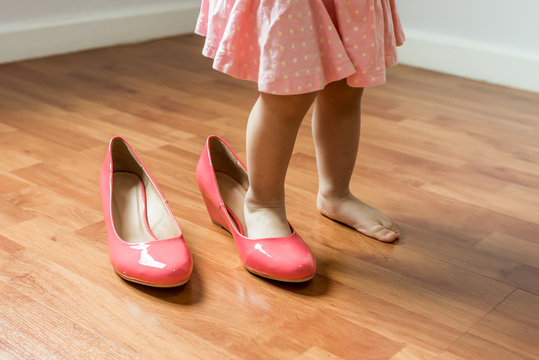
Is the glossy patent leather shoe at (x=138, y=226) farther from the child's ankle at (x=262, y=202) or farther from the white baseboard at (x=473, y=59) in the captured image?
the white baseboard at (x=473, y=59)

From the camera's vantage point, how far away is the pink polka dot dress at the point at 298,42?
85 centimetres

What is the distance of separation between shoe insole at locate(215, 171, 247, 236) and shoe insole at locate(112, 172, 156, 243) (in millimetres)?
127

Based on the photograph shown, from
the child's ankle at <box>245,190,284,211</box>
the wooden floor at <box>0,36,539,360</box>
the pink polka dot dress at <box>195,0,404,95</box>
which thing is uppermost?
the pink polka dot dress at <box>195,0,404,95</box>

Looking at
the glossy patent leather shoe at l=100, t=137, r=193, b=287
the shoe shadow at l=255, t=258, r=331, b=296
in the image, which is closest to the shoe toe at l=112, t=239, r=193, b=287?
the glossy patent leather shoe at l=100, t=137, r=193, b=287

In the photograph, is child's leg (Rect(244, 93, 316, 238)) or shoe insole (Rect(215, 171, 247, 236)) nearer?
child's leg (Rect(244, 93, 316, 238))

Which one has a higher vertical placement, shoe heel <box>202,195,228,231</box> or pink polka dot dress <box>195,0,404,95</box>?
pink polka dot dress <box>195,0,404,95</box>

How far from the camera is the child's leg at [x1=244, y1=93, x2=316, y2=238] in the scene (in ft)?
3.03

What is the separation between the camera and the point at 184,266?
2.89 feet

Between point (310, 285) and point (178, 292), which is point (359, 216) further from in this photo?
point (178, 292)

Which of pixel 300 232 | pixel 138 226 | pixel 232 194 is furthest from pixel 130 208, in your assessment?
pixel 300 232

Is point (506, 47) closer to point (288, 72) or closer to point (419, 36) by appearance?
point (419, 36)

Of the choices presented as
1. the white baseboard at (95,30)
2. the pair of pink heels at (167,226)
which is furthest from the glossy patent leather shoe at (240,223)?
the white baseboard at (95,30)

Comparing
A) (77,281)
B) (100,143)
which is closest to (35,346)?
(77,281)

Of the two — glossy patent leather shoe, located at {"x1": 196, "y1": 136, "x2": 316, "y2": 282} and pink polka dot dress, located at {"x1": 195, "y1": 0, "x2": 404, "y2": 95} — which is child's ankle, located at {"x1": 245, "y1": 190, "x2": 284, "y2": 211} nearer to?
glossy patent leather shoe, located at {"x1": 196, "y1": 136, "x2": 316, "y2": 282}
